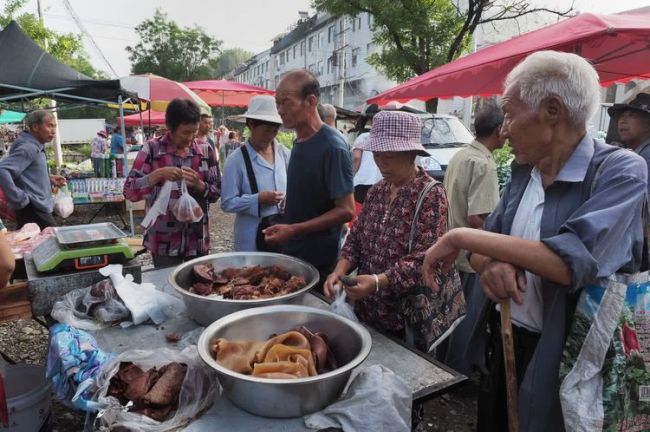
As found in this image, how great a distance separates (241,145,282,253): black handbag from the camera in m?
2.98

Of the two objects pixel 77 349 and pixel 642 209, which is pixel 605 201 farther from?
pixel 77 349

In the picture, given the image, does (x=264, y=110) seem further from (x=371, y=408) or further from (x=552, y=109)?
(x=371, y=408)

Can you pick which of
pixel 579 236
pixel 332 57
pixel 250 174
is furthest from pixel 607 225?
pixel 332 57

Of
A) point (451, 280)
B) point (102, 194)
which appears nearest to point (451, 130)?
point (451, 280)

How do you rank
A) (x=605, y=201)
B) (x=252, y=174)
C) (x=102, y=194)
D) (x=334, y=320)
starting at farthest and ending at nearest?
(x=102, y=194) < (x=252, y=174) < (x=334, y=320) < (x=605, y=201)

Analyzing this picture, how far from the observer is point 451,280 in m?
2.09

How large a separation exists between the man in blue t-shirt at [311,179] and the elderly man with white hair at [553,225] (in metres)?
1.05

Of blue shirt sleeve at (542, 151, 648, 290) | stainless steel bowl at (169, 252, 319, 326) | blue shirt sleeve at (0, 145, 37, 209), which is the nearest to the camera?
blue shirt sleeve at (542, 151, 648, 290)

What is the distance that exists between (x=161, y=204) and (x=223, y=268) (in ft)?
3.24

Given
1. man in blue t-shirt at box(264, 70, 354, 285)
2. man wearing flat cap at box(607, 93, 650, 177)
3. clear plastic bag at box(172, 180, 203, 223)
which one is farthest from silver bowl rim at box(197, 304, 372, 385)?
man wearing flat cap at box(607, 93, 650, 177)

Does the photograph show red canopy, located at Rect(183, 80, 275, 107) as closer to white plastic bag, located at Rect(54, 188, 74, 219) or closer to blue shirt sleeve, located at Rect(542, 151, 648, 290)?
white plastic bag, located at Rect(54, 188, 74, 219)

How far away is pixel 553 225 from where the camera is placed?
1.36 meters

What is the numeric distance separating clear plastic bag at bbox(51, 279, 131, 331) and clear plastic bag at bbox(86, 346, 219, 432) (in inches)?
17.9

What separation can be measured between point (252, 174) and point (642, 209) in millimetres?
2333
